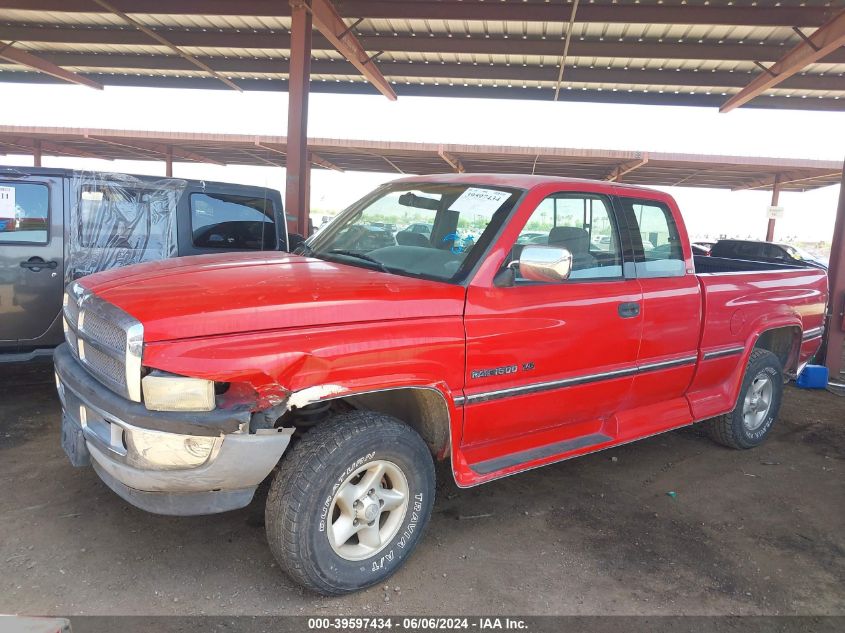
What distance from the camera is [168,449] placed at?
2.39 metres

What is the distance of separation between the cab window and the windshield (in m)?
0.21

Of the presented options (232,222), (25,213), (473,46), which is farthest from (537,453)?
(473,46)

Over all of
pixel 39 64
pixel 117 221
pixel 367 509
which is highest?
pixel 39 64

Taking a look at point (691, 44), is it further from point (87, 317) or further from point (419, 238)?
point (87, 317)

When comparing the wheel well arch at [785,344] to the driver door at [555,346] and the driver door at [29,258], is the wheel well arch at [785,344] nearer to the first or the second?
the driver door at [555,346]

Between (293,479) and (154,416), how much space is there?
62 cm

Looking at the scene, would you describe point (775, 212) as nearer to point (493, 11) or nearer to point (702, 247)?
point (702, 247)

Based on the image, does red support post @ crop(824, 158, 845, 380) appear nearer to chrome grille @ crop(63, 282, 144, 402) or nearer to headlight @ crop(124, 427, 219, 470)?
headlight @ crop(124, 427, 219, 470)

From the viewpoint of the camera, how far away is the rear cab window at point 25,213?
5055 millimetres

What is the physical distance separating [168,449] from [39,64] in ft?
45.6

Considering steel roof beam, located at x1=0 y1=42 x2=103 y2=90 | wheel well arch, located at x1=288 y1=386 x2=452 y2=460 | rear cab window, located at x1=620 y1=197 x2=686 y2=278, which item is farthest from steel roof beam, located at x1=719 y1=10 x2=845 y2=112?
steel roof beam, located at x1=0 y1=42 x2=103 y2=90

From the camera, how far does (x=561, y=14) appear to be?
9070mm

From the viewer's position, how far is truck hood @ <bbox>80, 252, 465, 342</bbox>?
7.93ft

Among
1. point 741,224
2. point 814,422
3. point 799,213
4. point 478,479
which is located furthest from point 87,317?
point 799,213
